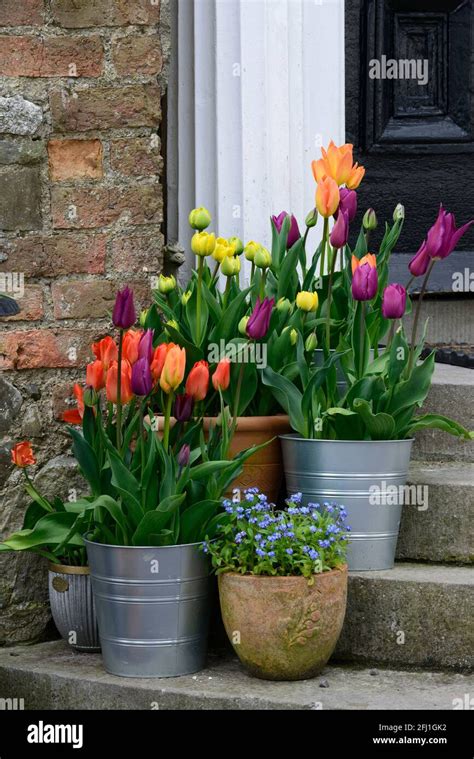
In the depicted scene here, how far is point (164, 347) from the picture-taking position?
2324 millimetres

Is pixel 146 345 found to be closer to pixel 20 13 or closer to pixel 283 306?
pixel 283 306

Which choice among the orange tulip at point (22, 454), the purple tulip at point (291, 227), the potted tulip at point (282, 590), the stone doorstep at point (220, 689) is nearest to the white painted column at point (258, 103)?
the purple tulip at point (291, 227)

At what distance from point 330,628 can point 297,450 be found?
0.44 metres

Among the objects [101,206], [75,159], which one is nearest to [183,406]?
[101,206]

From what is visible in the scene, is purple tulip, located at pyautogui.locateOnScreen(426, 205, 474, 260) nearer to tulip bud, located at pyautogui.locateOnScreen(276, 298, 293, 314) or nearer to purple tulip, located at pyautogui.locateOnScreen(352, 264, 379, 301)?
purple tulip, located at pyautogui.locateOnScreen(352, 264, 379, 301)

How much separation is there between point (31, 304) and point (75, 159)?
0.37m

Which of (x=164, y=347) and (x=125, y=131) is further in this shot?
(x=125, y=131)

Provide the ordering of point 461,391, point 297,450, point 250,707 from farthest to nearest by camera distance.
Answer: point 461,391 → point 297,450 → point 250,707

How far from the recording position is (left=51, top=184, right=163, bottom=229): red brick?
2750mm

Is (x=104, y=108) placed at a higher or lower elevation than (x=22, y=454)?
higher

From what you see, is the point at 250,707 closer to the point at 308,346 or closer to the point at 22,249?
the point at 308,346

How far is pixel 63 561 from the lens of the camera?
2658 mm

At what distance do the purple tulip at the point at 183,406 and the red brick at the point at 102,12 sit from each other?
956 millimetres
